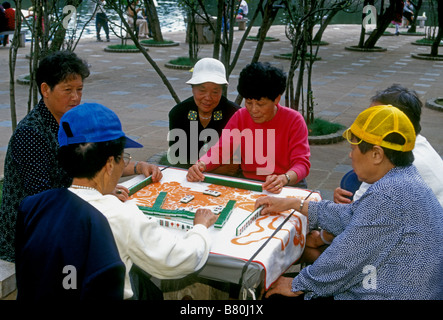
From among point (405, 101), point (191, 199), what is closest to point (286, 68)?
point (405, 101)

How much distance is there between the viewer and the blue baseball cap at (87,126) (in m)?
1.79

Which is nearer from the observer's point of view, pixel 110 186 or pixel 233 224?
pixel 110 186

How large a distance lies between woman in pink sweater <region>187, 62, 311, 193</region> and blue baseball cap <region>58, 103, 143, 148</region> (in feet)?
4.25

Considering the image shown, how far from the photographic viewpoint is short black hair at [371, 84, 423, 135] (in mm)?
2688

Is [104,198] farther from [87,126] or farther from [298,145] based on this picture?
[298,145]

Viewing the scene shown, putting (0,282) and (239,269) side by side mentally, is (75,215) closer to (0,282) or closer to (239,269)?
(239,269)

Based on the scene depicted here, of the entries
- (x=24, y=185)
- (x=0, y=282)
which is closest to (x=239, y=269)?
(x=24, y=185)

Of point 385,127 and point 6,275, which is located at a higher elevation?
point 385,127

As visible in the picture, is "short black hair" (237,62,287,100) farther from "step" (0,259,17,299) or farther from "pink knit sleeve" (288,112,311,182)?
"step" (0,259,17,299)

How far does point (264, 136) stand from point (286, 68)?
403 inches

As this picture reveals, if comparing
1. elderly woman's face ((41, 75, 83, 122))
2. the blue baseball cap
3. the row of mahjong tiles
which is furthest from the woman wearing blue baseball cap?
elderly woman's face ((41, 75, 83, 122))

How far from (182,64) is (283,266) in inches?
449

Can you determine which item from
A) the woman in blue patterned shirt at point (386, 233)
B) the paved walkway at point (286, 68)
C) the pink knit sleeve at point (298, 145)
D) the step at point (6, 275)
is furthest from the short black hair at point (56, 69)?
the paved walkway at point (286, 68)

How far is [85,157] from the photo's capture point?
1.80 meters
